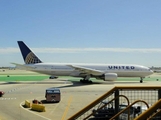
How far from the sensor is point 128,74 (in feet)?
165

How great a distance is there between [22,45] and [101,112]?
44043 mm

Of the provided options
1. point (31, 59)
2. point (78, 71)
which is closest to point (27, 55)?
point (31, 59)

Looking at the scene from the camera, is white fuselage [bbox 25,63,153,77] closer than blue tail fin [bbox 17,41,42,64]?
Yes

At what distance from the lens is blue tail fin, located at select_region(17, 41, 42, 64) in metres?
49.5

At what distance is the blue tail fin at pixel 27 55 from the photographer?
1949 inches

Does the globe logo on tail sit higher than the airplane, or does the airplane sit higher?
the globe logo on tail

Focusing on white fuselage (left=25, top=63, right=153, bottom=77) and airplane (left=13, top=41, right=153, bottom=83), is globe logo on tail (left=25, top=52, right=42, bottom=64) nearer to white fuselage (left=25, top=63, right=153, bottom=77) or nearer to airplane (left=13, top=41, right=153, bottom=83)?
airplane (left=13, top=41, right=153, bottom=83)

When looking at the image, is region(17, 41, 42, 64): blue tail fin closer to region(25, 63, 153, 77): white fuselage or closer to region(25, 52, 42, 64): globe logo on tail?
region(25, 52, 42, 64): globe logo on tail

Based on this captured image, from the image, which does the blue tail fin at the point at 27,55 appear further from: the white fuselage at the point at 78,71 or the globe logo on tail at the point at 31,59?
the white fuselage at the point at 78,71

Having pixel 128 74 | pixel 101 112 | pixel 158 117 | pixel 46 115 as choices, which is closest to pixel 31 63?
pixel 128 74

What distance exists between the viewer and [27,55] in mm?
49688

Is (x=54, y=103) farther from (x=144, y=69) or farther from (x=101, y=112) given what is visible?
(x=144, y=69)

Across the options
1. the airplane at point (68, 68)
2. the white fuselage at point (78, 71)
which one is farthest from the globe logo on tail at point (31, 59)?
the white fuselage at point (78, 71)

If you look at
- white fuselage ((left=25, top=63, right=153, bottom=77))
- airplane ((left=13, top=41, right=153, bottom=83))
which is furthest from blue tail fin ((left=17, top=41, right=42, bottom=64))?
white fuselage ((left=25, top=63, right=153, bottom=77))
